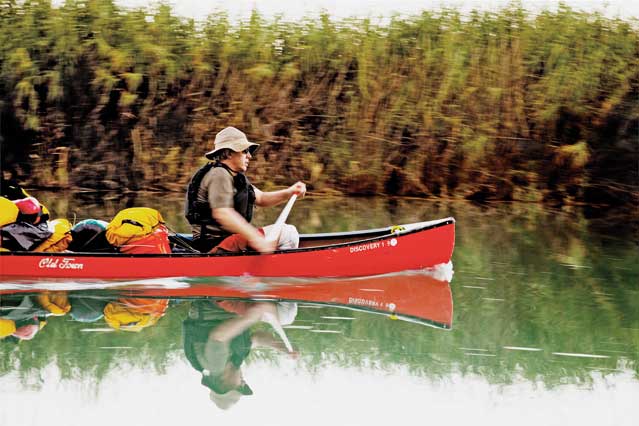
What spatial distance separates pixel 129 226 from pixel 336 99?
8109mm

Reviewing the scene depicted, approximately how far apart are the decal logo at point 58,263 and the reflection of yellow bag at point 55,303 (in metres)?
0.28

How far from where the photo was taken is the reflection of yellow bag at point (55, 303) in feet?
23.8

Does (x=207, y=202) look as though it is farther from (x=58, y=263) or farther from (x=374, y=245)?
(x=374, y=245)

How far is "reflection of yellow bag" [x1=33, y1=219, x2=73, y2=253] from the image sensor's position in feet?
26.5

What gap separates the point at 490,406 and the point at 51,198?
10154 millimetres

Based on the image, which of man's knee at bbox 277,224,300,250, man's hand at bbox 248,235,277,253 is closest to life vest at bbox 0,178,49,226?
man's hand at bbox 248,235,277,253

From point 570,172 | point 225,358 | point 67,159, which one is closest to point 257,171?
point 67,159

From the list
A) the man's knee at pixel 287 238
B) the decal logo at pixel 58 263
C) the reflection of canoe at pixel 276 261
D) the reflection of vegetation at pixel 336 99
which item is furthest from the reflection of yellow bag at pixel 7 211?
the reflection of vegetation at pixel 336 99

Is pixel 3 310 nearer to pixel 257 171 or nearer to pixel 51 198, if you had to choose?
pixel 51 198

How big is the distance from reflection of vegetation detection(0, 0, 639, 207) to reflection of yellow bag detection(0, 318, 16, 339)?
900 centimetres

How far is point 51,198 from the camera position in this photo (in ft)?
47.3

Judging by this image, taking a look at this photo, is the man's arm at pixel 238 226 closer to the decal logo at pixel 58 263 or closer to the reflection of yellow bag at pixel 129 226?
the reflection of yellow bag at pixel 129 226

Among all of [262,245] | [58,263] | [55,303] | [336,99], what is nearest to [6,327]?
[55,303]

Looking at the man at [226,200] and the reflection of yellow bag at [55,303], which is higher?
the man at [226,200]
